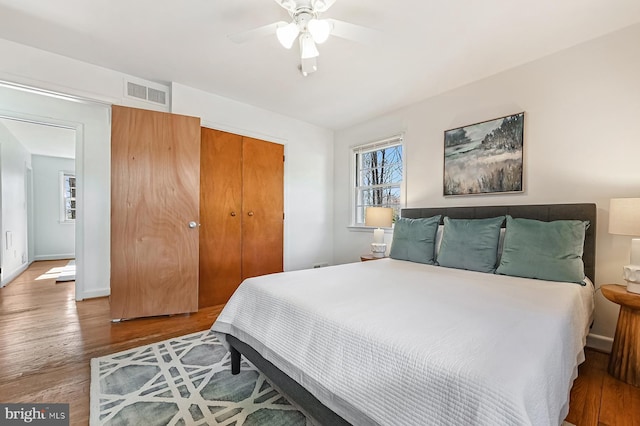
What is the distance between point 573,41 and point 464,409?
301cm

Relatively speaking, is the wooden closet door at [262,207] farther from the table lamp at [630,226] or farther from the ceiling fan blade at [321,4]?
the table lamp at [630,226]

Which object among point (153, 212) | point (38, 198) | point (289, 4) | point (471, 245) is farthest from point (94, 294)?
point (38, 198)

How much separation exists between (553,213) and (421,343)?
219 cm

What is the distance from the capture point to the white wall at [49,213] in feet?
20.4

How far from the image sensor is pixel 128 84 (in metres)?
2.98

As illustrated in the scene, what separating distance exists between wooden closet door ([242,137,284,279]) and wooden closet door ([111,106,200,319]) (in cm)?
73

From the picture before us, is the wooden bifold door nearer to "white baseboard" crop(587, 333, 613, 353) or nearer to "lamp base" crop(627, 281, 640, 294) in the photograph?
"white baseboard" crop(587, 333, 613, 353)

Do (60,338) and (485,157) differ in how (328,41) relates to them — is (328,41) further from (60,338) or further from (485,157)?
(60,338)

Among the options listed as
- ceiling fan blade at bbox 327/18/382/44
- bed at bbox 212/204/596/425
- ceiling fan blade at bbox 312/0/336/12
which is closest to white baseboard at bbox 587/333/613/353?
bed at bbox 212/204/596/425

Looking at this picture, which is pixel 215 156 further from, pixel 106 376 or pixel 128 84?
pixel 106 376

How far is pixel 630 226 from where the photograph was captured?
178cm

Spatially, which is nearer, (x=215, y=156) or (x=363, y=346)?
(x=363, y=346)

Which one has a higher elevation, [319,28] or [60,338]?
[319,28]

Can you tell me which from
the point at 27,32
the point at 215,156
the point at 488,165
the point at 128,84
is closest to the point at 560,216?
the point at 488,165
